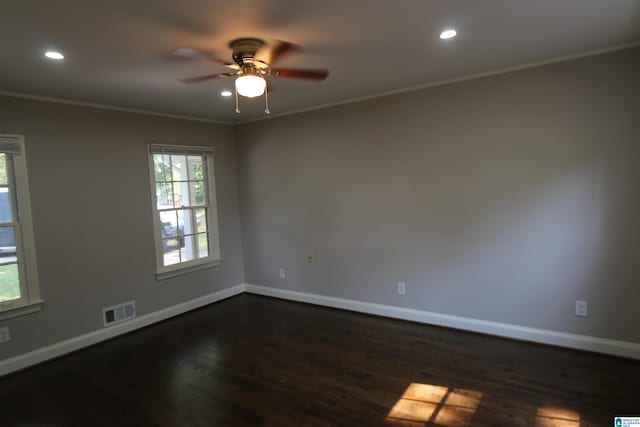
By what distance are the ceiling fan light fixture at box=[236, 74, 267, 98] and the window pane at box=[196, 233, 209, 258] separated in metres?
3.02

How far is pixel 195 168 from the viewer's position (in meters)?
4.80

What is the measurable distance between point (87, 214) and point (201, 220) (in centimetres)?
142

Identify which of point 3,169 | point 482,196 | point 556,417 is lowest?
point 556,417

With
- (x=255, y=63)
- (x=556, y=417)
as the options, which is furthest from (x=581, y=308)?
(x=255, y=63)

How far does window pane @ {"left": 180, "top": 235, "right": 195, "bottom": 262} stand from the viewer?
466 centimetres

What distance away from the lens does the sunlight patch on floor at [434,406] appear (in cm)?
235

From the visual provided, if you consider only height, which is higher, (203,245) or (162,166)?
(162,166)

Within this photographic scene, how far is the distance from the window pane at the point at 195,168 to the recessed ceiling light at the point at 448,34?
344cm

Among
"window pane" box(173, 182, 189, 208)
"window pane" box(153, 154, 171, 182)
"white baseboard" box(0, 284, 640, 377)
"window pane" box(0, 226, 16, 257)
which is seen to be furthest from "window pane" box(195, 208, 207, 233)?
"window pane" box(0, 226, 16, 257)

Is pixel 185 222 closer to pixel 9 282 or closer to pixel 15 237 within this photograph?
pixel 15 237

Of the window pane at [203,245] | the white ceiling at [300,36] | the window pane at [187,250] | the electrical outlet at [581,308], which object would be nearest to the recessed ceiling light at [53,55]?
the white ceiling at [300,36]

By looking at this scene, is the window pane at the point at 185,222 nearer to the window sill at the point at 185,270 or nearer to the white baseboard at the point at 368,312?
the window sill at the point at 185,270

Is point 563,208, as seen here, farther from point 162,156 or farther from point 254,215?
point 162,156

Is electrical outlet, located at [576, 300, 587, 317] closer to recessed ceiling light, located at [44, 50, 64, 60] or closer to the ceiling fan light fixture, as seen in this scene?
the ceiling fan light fixture
